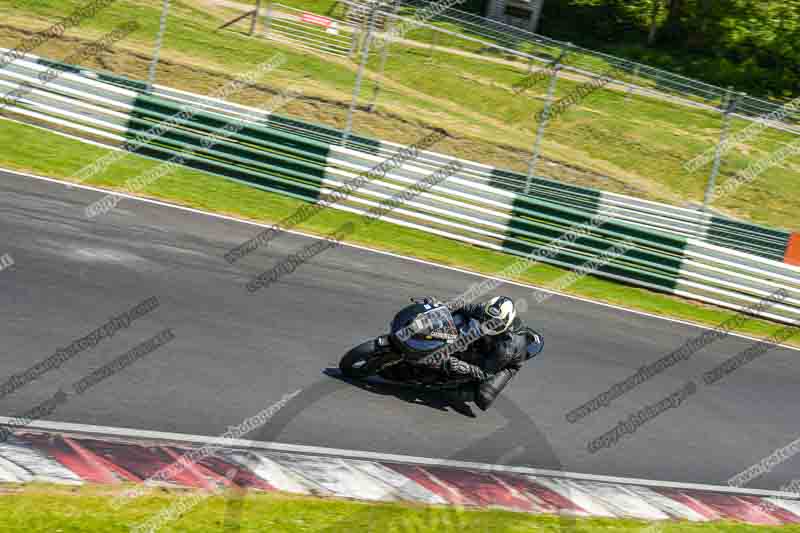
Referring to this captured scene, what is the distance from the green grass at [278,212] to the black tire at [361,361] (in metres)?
6.44

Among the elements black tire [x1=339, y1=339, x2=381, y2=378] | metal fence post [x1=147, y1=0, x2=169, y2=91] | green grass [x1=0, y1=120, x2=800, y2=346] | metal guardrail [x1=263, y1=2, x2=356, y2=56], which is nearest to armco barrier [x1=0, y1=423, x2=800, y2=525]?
black tire [x1=339, y1=339, x2=381, y2=378]

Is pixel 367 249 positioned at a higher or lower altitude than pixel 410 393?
lower

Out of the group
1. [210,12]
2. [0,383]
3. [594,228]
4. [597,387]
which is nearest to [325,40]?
[210,12]

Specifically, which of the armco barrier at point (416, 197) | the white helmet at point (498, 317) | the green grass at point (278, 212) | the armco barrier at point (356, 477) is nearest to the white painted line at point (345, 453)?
the armco barrier at point (356, 477)

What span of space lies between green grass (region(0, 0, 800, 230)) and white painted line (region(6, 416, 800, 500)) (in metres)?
18.7

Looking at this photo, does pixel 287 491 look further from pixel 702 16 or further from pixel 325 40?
pixel 702 16

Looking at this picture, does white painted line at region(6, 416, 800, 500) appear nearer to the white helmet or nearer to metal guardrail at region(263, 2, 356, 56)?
the white helmet

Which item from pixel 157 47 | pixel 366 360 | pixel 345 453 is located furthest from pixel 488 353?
pixel 157 47

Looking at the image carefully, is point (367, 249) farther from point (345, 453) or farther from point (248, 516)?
point (248, 516)

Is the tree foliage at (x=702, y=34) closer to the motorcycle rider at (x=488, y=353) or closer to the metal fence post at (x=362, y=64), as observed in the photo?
the metal fence post at (x=362, y=64)

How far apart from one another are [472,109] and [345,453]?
25.8m

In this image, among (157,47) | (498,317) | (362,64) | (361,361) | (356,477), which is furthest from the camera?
(157,47)

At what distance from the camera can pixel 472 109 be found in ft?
108

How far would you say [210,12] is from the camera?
3291 cm
